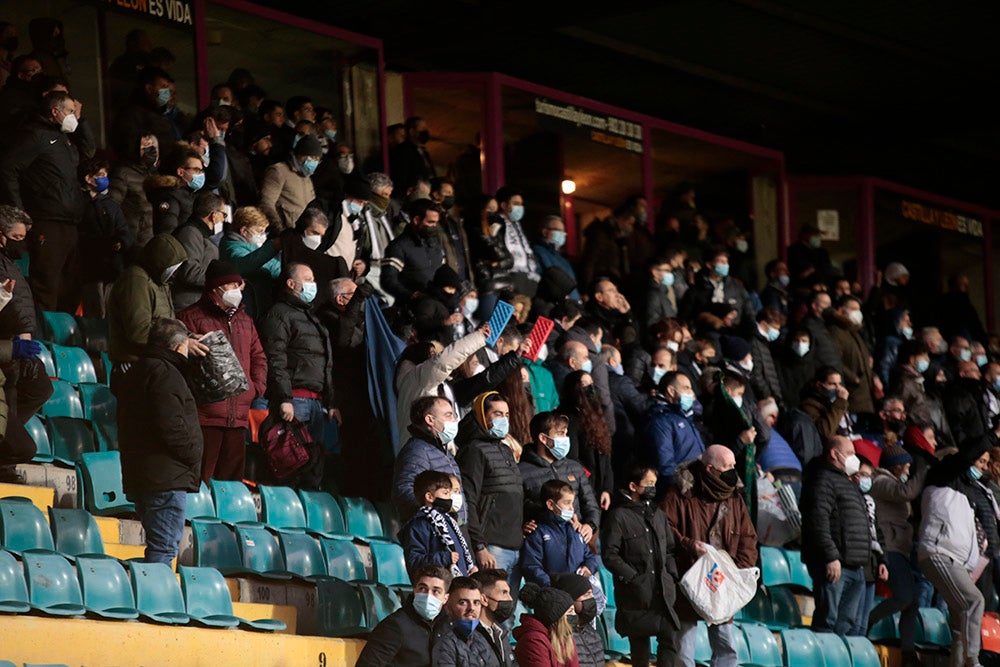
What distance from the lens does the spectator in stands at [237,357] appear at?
880 cm

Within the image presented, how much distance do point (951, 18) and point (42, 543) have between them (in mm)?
10471

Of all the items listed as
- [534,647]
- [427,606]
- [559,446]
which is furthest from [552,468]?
[427,606]

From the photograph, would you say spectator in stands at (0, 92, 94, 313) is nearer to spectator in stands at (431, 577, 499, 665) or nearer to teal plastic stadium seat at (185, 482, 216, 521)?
teal plastic stadium seat at (185, 482, 216, 521)

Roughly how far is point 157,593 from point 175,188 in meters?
3.50

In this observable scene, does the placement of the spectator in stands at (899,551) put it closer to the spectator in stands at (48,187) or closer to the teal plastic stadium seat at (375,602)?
the teal plastic stadium seat at (375,602)

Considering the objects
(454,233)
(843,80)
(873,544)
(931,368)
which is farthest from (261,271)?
(843,80)

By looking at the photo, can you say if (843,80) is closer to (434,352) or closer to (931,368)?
(931,368)

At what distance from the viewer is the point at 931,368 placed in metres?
15.5

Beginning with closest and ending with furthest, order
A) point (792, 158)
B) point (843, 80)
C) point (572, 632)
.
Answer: point (572, 632)
point (843, 80)
point (792, 158)

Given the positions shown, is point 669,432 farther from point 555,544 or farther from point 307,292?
point 307,292

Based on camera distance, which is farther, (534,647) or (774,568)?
(774,568)

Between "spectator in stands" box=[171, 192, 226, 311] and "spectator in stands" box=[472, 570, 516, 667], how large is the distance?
2865mm

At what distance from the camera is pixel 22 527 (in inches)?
298

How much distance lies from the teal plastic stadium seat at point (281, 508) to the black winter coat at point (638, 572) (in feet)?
5.11
